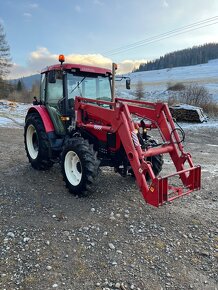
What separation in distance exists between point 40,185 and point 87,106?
5.73ft

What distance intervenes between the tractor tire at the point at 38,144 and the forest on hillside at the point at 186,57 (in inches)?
4011

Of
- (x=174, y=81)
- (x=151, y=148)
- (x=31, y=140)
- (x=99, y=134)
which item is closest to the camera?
(x=151, y=148)

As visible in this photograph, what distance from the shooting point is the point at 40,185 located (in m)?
5.70

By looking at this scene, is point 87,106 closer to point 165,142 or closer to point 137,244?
point 165,142

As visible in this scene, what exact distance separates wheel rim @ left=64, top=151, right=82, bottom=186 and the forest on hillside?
10311cm

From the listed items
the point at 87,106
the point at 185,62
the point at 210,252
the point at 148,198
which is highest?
the point at 185,62

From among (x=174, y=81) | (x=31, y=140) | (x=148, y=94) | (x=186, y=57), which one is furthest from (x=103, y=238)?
(x=186, y=57)

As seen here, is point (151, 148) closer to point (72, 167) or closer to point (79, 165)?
point (79, 165)

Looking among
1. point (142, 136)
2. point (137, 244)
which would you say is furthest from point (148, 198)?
point (142, 136)

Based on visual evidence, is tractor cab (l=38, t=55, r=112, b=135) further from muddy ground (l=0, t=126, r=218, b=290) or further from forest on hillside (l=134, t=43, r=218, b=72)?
forest on hillside (l=134, t=43, r=218, b=72)

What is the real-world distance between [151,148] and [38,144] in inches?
102

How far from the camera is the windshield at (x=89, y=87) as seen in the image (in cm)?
592

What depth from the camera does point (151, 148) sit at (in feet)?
16.0

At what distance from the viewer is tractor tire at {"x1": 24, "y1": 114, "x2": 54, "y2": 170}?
6.14m
